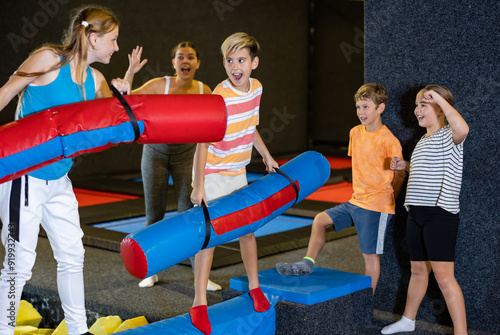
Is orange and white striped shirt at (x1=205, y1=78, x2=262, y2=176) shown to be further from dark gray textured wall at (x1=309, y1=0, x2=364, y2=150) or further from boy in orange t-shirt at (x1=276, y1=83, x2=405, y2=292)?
dark gray textured wall at (x1=309, y1=0, x2=364, y2=150)

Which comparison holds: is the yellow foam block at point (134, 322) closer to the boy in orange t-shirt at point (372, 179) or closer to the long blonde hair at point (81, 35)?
the boy in orange t-shirt at point (372, 179)

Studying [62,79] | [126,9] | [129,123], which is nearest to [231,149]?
[129,123]

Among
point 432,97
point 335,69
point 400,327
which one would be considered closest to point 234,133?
point 432,97

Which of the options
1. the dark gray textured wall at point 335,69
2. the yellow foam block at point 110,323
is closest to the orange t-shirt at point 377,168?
the yellow foam block at point 110,323

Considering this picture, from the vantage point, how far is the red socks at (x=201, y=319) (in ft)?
8.32

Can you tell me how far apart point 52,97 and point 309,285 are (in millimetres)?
1425

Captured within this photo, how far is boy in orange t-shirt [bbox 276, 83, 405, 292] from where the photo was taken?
3068mm

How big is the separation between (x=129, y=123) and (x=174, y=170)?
1.34 m

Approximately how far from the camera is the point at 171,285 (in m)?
3.65

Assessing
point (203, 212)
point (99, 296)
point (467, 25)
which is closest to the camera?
point (203, 212)

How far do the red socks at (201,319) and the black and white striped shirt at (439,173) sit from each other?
108cm

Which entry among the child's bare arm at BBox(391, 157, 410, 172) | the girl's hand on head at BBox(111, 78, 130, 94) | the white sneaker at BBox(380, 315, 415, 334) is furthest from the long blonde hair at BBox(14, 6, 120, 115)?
the white sneaker at BBox(380, 315, 415, 334)

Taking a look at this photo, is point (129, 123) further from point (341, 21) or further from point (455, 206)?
point (341, 21)

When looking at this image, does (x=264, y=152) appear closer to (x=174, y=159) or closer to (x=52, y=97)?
(x=174, y=159)
